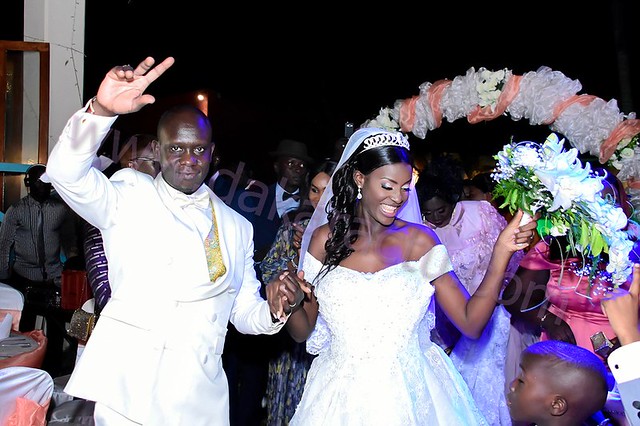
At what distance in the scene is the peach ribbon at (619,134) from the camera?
470 centimetres

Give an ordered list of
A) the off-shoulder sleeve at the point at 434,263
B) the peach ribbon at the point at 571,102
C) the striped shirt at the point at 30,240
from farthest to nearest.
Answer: the striped shirt at the point at 30,240 → the peach ribbon at the point at 571,102 → the off-shoulder sleeve at the point at 434,263

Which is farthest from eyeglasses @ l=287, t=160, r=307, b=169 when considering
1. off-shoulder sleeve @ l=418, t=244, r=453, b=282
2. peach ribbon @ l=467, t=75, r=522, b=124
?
off-shoulder sleeve @ l=418, t=244, r=453, b=282

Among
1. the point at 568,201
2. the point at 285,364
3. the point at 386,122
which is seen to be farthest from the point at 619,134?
the point at 285,364

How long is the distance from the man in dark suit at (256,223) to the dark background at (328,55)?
4.80 metres

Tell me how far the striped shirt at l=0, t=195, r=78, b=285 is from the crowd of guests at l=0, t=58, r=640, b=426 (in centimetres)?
344

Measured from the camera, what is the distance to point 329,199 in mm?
4066

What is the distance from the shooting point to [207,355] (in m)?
3.21

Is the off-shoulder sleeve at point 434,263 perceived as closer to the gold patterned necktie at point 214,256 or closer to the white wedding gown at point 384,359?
the white wedding gown at point 384,359

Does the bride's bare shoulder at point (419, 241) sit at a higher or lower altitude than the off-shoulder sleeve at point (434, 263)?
higher

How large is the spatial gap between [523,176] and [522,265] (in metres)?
1.92

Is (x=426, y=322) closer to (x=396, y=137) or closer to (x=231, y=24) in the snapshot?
(x=396, y=137)

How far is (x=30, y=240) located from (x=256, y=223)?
2.84 metres

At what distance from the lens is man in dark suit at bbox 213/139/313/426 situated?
5.65 m

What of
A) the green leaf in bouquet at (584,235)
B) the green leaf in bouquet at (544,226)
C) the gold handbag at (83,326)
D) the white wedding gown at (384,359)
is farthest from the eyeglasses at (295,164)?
the green leaf in bouquet at (584,235)
